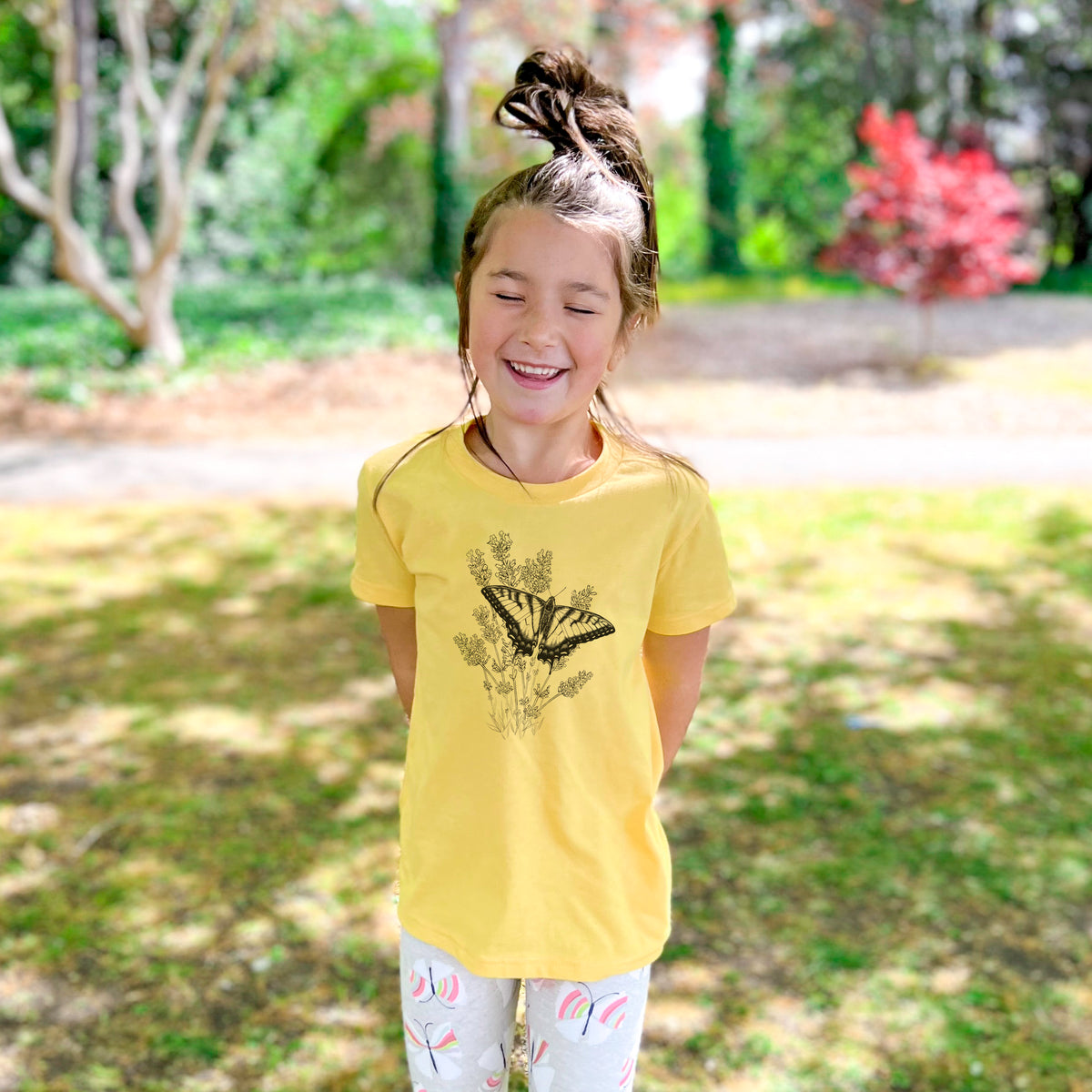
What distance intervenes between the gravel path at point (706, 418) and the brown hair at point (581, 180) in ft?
19.3

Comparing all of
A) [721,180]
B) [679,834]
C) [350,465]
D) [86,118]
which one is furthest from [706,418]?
[86,118]

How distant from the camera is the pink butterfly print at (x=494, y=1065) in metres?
1.71

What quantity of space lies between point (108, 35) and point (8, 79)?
1.86 metres

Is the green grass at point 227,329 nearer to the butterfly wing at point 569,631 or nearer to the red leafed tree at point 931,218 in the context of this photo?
the red leafed tree at point 931,218

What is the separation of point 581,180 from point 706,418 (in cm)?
869

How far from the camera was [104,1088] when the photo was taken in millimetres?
2686

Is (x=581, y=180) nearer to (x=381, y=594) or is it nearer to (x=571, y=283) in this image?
(x=571, y=283)

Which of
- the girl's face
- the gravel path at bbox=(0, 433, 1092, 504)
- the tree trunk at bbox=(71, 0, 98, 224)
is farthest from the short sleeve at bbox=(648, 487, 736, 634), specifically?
the tree trunk at bbox=(71, 0, 98, 224)

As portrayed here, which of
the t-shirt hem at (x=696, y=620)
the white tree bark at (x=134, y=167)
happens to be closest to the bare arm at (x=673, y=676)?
the t-shirt hem at (x=696, y=620)

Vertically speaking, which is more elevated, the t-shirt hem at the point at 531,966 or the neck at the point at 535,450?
the neck at the point at 535,450

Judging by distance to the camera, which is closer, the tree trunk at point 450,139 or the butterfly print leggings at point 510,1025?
the butterfly print leggings at point 510,1025

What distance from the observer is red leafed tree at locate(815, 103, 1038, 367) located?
11.1 meters

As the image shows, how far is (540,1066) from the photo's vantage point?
1.69 metres

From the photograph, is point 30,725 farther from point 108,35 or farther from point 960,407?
point 108,35
